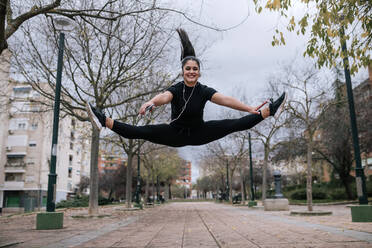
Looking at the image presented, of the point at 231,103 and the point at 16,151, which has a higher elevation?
the point at 16,151

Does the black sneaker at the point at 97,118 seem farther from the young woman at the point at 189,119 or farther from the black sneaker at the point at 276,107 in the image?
the black sneaker at the point at 276,107

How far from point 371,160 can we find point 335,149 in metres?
18.3

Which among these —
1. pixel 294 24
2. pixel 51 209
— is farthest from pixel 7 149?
pixel 294 24

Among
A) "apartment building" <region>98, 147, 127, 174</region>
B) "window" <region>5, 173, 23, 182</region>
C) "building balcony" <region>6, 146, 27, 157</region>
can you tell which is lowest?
"window" <region>5, 173, 23, 182</region>

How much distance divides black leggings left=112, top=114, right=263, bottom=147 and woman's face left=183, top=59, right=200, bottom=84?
669 mm

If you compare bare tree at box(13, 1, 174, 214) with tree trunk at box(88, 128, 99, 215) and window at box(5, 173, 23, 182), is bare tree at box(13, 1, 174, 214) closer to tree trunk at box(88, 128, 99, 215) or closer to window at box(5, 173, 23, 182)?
tree trunk at box(88, 128, 99, 215)

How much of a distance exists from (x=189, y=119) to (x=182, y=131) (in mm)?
209

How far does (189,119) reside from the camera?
4395mm

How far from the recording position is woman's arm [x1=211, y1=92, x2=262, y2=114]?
14.0ft

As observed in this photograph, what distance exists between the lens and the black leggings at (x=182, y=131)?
175 inches

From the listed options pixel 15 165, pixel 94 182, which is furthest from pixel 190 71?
pixel 15 165

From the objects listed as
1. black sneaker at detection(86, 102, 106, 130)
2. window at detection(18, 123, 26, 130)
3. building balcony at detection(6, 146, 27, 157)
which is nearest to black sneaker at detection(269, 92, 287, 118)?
black sneaker at detection(86, 102, 106, 130)

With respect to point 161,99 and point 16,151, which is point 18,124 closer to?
point 16,151

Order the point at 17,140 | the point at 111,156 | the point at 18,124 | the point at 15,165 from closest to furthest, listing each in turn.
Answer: the point at 111,156 → the point at 15,165 → the point at 17,140 → the point at 18,124
